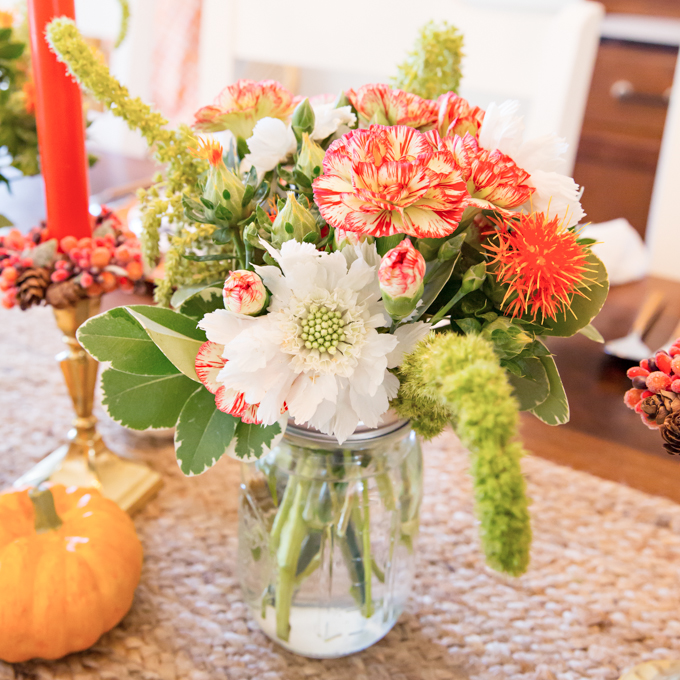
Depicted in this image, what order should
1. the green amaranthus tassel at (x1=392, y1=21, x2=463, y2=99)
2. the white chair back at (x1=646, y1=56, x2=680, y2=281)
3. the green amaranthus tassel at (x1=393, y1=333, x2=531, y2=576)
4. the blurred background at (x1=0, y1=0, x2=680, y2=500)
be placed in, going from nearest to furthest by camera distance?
the green amaranthus tassel at (x1=393, y1=333, x2=531, y2=576)
the green amaranthus tassel at (x1=392, y1=21, x2=463, y2=99)
the blurred background at (x1=0, y1=0, x2=680, y2=500)
the white chair back at (x1=646, y1=56, x2=680, y2=281)

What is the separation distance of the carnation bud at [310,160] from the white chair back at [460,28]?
0.78 meters

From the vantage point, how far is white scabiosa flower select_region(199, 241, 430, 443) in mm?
348

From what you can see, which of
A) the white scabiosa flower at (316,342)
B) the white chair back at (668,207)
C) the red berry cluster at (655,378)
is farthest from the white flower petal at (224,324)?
the white chair back at (668,207)

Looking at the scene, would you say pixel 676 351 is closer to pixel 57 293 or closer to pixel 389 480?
pixel 389 480

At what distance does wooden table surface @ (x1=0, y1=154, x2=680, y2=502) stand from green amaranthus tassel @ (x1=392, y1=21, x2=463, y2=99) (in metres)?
0.32

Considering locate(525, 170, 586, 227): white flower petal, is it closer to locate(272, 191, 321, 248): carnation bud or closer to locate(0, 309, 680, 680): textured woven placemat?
locate(272, 191, 321, 248): carnation bud

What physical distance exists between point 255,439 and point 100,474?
11.9 inches

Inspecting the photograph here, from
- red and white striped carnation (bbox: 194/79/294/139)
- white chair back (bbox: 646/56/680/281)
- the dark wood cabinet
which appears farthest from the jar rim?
the dark wood cabinet

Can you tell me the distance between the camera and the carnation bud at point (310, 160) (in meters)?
0.38

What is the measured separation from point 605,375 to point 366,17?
774 millimetres

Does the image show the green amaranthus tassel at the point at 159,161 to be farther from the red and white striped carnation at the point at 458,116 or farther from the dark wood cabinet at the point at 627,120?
the dark wood cabinet at the point at 627,120

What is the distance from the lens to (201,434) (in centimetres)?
43

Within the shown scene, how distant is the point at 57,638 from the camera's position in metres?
0.46

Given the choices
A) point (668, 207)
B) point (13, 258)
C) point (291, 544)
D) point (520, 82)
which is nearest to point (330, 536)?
point (291, 544)
